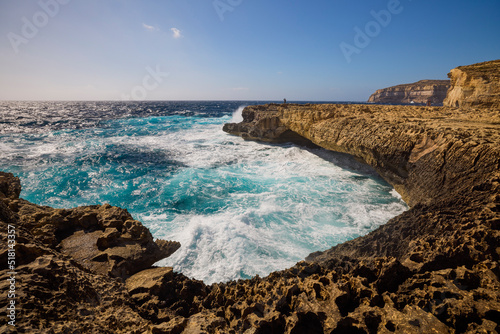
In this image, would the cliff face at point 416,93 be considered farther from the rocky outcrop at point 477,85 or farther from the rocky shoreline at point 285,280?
the rocky shoreline at point 285,280

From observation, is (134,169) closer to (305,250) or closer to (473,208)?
(305,250)

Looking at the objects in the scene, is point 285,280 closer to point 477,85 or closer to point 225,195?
point 225,195

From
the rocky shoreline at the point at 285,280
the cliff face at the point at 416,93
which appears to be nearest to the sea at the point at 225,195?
the rocky shoreline at the point at 285,280

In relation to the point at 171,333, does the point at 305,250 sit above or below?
below

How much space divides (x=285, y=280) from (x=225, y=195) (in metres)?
7.39

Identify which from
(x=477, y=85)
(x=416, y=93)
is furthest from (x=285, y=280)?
(x=416, y=93)

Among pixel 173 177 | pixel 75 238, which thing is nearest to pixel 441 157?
pixel 75 238

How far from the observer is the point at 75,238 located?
422 cm

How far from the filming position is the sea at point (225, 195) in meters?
6.86

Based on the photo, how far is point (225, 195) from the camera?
424 inches

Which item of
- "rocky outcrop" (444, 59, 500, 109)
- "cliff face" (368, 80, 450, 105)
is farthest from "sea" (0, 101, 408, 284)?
"cliff face" (368, 80, 450, 105)

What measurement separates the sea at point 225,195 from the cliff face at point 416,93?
91208mm

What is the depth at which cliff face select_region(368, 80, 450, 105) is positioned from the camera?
260 ft

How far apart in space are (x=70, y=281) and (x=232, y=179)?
10.3 metres
